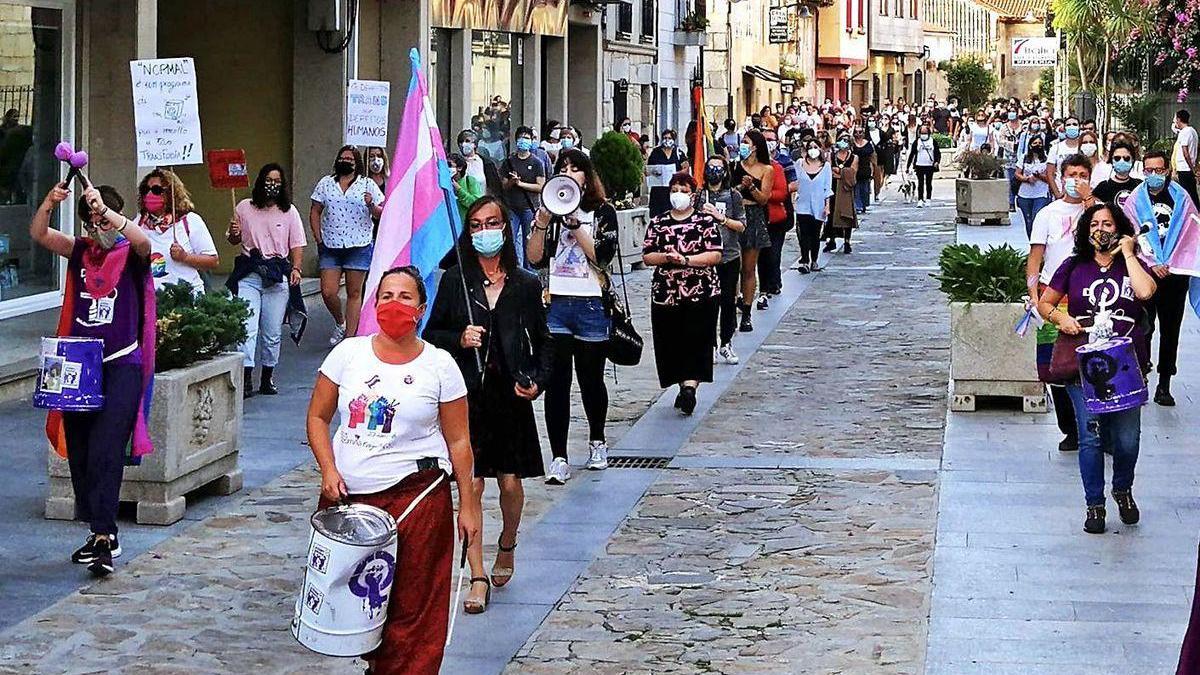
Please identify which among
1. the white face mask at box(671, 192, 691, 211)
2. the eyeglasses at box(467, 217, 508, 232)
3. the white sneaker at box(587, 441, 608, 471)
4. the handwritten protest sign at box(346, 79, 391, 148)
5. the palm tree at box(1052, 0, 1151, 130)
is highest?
the palm tree at box(1052, 0, 1151, 130)

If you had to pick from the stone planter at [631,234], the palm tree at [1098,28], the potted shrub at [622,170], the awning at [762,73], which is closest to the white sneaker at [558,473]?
the stone planter at [631,234]

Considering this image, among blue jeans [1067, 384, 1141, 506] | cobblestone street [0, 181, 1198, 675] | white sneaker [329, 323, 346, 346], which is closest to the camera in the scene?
cobblestone street [0, 181, 1198, 675]

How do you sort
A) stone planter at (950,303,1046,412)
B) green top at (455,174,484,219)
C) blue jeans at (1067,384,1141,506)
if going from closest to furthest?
blue jeans at (1067,384,1141,506)
stone planter at (950,303,1046,412)
green top at (455,174,484,219)

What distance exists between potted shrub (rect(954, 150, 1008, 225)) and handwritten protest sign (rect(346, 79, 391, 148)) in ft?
58.4

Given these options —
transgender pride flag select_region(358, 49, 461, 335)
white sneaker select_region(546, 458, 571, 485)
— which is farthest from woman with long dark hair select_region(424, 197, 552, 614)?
white sneaker select_region(546, 458, 571, 485)

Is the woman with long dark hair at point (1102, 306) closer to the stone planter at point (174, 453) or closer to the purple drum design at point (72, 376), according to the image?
the stone planter at point (174, 453)

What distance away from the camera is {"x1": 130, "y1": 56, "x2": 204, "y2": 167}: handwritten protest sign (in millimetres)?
11406

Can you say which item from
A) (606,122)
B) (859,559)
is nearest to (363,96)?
(859,559)

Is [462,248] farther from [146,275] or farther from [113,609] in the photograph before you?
[113,609]

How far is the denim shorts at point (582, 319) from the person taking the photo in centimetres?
1085

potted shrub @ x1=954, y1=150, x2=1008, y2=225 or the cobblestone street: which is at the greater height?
potted shrub @ x1=954, y1=150, x2=1008, y2=225

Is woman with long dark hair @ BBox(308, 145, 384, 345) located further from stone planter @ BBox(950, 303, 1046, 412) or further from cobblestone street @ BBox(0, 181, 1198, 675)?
stone planter @ BBox(950, 303, 1046, 412)

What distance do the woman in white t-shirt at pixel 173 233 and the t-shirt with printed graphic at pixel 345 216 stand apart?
132 inches

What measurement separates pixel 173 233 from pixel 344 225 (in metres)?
A: 3.56
